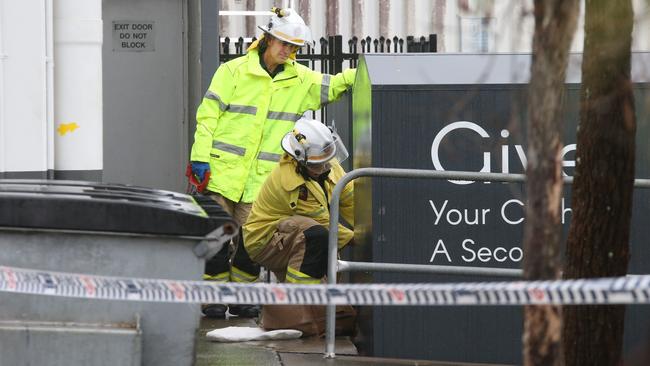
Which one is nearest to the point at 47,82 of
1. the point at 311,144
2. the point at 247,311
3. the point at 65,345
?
the point at 311,144

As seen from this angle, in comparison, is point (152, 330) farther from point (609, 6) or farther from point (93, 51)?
point (93, 51)

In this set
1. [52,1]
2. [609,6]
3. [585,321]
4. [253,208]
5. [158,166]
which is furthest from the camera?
[158,166]

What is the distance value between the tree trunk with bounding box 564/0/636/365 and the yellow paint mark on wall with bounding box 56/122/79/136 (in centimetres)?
254

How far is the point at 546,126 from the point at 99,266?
1.59m

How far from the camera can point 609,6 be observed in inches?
148

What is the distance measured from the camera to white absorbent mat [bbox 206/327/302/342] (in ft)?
22.5

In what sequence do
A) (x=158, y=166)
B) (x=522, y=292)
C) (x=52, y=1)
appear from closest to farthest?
(x=522, y=292), (x=52, y=1), (x=158, y=166)

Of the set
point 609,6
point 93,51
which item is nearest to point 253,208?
point 93,51

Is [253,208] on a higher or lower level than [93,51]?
lower

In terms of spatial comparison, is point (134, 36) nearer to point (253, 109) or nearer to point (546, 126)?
point (253, 109)

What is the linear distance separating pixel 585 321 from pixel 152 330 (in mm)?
1376

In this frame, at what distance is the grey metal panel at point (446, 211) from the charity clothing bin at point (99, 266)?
2.32 m

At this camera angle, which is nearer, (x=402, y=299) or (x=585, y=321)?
(x=402, y=299)

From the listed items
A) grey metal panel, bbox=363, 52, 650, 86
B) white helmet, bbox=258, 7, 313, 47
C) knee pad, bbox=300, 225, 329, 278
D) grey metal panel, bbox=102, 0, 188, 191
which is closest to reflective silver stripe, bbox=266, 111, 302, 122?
white helmet, bbox=258, 7, 313, 47
